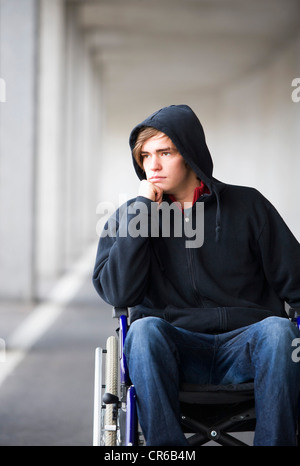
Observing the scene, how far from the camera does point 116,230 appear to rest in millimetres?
2152

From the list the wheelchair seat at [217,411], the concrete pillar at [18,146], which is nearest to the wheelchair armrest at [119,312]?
the wheelchair seat at [217,411]

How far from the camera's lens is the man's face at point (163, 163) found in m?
2.13

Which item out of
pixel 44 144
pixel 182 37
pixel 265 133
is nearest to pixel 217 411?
pixel 44 144

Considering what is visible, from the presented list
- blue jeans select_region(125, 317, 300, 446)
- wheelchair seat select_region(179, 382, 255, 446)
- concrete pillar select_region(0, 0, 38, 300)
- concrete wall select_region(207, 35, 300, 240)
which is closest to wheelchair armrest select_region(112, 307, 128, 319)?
blue jeans select_region(125, 317, 300, 446)

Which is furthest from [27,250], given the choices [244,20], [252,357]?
[244,20]

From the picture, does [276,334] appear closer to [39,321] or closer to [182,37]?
[39,321]

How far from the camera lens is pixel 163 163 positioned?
84.6 inches

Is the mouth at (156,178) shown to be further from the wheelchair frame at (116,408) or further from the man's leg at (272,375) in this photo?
the man's leg at (272,375)

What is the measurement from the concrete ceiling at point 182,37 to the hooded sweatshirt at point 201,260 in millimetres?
8335

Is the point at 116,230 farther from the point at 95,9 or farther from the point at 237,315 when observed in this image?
the point at 95,9

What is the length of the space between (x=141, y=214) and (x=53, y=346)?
2742 mm

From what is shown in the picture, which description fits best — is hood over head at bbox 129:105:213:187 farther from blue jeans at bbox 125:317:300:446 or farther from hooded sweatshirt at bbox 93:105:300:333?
blue jeans at bbox 125:317:300:446

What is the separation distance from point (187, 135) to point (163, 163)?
110 mm

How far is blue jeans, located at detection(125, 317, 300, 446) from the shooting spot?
171 centimetres
